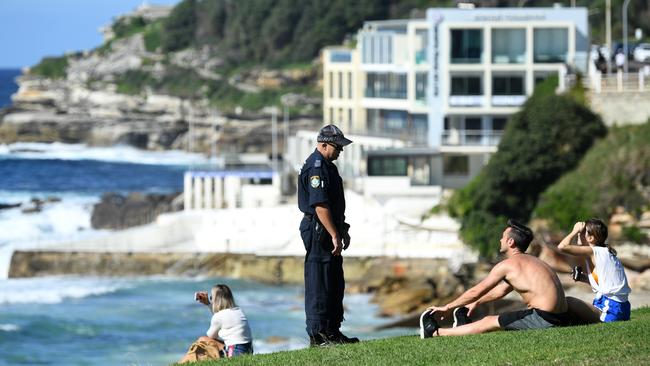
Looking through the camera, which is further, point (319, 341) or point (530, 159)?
point (530, 159)

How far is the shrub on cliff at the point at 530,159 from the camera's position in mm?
46438

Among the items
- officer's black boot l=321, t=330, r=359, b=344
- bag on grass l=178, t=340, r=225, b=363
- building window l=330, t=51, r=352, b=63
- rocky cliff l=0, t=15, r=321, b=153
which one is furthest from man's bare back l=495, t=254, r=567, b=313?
rocky cliff l=0, t=15, r=321, b=153

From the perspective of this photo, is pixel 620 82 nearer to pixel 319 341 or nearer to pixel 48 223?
pixel 48 223

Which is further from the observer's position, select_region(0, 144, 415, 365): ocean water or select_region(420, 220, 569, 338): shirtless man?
select_region(0, 144, 415, 365): ocean water

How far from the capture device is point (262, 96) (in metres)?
133

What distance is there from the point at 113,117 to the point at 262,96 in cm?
1368

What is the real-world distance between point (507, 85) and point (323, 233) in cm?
4375

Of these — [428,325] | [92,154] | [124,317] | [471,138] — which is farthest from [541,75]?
[92,154]

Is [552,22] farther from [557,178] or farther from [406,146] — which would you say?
[557,178]

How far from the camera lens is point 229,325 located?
16.0 m

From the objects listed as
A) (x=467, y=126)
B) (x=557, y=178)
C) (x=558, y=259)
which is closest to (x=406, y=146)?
(x=467, y=126)

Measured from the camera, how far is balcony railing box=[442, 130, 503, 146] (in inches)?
2217

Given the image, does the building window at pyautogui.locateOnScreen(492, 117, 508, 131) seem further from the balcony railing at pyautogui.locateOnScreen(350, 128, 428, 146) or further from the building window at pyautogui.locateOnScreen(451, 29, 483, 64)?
the balcony railing at pyautogui.locateOnScreen(350, 128, 428, 146)

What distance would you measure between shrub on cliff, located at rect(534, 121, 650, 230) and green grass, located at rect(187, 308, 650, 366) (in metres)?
27.7
